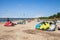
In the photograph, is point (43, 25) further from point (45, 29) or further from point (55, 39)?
point (55, 39)

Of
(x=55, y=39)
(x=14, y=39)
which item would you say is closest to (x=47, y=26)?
(x=55, y=39)

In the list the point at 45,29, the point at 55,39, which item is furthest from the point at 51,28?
the point at 55,39

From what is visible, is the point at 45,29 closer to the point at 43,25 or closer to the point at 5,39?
the point at 43,25

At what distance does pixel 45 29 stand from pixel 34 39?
775 cm

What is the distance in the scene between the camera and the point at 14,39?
1142 centimetres

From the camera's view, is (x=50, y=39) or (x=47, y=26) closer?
(x=50, y=39)

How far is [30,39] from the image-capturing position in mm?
11438

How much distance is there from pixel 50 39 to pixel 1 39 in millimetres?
5088

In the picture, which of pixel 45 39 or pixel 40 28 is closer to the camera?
pixel 45 39

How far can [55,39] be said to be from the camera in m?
11.7

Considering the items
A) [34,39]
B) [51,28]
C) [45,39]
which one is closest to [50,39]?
[45,39]

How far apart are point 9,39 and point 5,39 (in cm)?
41

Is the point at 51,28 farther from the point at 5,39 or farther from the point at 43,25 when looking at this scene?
the point at 5,39

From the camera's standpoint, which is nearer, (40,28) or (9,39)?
(9,39)
